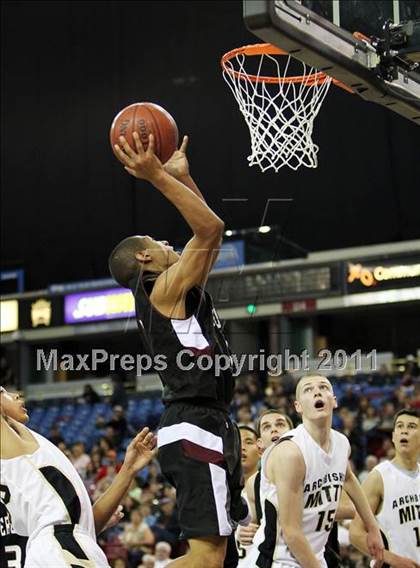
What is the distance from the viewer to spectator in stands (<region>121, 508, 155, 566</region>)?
1095 cm

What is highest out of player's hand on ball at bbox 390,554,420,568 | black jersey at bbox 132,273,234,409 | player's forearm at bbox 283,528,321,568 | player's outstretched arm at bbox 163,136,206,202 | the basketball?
the basketball

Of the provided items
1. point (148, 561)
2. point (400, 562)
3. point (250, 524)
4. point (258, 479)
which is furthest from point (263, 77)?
point (148, 561)

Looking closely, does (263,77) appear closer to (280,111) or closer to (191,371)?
(280,111)

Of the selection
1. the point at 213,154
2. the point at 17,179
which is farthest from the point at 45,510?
the point at 17,179

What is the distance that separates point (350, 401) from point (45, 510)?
10929 millimetres

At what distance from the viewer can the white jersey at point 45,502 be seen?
13.1 feet

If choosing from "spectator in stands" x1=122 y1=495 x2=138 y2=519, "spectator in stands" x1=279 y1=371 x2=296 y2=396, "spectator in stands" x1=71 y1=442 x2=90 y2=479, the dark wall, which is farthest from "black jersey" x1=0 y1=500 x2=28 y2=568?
the dark wall

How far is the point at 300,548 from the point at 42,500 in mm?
1487

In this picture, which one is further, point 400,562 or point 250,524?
point 250,524

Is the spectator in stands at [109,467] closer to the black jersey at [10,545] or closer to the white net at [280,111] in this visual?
the white net at [280,111]

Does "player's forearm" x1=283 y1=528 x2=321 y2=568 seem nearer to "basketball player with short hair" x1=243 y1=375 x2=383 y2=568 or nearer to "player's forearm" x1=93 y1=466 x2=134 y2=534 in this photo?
"basketball player with short hair" x1=243 y1=375 x2=383 y2=568

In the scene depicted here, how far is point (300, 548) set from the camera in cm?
505

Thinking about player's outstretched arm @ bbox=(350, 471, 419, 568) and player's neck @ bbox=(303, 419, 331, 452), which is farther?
player's outstretched arm @ bbox=(350, 471, 419, 568)

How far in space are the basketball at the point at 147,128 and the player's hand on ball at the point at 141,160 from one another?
0.05 meters
